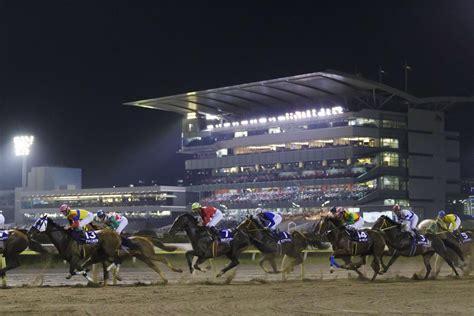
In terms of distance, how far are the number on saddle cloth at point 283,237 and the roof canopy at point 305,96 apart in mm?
52574

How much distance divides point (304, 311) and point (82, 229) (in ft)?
24.7

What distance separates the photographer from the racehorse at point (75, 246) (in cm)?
1764

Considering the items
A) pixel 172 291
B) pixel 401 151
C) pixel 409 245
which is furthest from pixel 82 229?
pixel 401 151

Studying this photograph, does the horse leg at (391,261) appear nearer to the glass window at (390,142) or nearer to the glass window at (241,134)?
the glass window at (390,142)

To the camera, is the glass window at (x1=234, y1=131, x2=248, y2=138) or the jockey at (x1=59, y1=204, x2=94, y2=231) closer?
the jockey at (x1=59, y1=204, x2=94, y2=231)

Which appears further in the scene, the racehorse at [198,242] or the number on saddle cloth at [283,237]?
the number on saddle cloth at [283,237]

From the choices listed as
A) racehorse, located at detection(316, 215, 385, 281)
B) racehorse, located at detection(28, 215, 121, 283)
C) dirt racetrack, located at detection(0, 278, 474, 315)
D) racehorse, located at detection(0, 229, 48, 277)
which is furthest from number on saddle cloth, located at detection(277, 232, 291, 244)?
racehorse, located at detection(0, 229, 48, 277)

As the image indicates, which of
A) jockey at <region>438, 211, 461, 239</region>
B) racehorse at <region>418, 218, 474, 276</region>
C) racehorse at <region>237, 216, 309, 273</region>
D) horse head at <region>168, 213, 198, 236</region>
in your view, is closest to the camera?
horse head at <region>168, 213, 198, 236</region>

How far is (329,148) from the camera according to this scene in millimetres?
76125

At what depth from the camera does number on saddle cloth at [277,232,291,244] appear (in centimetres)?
2030

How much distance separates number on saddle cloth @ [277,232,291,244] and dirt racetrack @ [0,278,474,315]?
227cm

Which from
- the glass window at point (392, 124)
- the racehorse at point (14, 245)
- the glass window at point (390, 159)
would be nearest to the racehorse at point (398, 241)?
the racehorse at point (14, 245)

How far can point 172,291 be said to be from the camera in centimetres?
1590

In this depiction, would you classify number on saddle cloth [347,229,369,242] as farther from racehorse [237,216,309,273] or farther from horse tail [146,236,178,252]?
horse tail [146,236,178,252]
